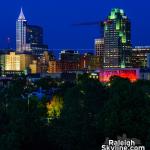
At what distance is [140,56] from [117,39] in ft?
28.4

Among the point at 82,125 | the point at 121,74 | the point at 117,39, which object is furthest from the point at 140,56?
the point at 82,125

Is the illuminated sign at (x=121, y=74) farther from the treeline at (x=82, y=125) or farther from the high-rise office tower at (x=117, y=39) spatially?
the treeline at (x=82, y=125)

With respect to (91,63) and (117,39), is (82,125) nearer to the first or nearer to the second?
(117,39)

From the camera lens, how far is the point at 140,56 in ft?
596

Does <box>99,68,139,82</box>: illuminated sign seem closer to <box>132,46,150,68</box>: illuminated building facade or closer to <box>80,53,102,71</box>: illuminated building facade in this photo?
<box>132,46,150,68</box>: illuminated building facade

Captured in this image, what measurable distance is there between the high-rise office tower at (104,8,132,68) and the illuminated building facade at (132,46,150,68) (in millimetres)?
1562

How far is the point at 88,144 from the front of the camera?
84.1ft

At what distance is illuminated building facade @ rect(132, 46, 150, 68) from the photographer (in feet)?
577

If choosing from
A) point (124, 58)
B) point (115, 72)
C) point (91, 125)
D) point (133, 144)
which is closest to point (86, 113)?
point (91, 125)

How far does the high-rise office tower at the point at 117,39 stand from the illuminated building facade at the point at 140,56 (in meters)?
1.56

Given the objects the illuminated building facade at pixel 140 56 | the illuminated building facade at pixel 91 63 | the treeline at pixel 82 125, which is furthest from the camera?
the illuminated building facade at pixel 91 63

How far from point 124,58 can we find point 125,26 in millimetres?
9913

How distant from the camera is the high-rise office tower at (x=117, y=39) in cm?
17838

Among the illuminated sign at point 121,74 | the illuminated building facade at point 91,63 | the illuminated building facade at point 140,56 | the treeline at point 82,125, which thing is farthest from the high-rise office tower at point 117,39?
the treeline at point 82,125
